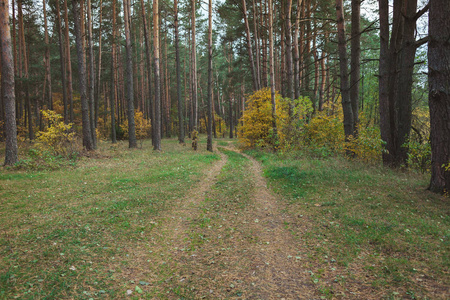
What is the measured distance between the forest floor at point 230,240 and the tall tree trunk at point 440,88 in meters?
0.72

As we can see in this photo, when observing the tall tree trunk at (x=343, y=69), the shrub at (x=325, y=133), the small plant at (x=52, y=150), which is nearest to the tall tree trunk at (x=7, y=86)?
the small plant at (x=52, y=150)

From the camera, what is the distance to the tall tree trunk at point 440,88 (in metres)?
5.61

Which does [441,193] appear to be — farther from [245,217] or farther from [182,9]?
[182,9]

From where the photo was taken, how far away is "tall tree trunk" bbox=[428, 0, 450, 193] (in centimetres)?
561

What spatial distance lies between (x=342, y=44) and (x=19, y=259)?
12900 mm

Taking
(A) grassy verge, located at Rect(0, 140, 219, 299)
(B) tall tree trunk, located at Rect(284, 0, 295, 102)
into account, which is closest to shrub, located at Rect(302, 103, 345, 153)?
(B) tall tree trunk, located at Rect(284, 0, 295, 102)

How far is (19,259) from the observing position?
3859mm

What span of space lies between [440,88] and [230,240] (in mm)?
6129

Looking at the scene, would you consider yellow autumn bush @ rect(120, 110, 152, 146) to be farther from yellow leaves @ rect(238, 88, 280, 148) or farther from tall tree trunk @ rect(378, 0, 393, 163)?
tall tree trunk @ rect(378, 0, 393, 163)

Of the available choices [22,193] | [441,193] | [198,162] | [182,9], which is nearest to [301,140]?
[198,162]

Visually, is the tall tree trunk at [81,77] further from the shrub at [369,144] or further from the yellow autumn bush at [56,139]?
the shrub at [369,144]

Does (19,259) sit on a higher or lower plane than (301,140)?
lower

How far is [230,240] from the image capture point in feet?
16.3

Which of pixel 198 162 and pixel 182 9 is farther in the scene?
pixel 182 9
